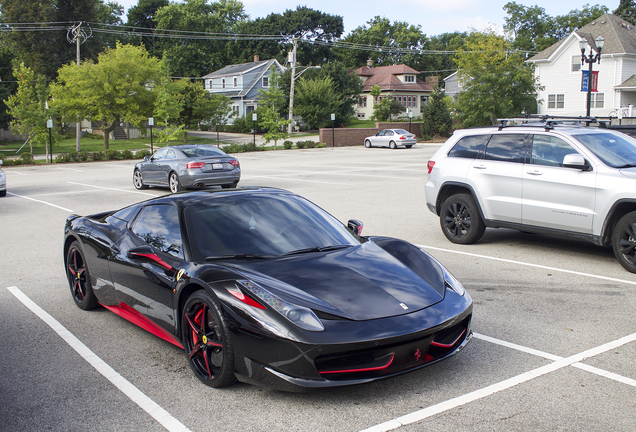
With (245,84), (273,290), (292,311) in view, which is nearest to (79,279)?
(273,290)

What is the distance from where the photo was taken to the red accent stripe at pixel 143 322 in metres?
4.52

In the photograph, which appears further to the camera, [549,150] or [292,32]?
[292,32]

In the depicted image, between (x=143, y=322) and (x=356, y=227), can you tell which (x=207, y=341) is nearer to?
(x=143, y=322)

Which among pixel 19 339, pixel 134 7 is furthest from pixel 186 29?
pixel 19 339

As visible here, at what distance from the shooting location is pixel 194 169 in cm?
1734

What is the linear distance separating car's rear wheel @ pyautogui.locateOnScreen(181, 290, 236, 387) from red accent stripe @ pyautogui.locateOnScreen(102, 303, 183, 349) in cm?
21

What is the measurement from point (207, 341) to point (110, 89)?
45020 mm

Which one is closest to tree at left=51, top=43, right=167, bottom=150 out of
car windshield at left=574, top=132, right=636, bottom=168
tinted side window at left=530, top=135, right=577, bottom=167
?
tinted side window at left=530, top=135, right=577, bottom=167

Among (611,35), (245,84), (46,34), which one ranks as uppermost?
(46,34)

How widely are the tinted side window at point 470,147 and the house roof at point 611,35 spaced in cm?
4372

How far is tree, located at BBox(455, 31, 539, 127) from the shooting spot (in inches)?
1683

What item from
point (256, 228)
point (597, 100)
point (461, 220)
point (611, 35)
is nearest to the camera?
point (256, 228)

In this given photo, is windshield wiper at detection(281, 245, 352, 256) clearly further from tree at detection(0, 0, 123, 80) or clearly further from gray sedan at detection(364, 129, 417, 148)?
tree at detection(0, 0, 123, 80)

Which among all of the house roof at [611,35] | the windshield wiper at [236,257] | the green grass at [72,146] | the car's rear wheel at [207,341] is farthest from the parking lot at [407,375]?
the house roof at [611,35]
